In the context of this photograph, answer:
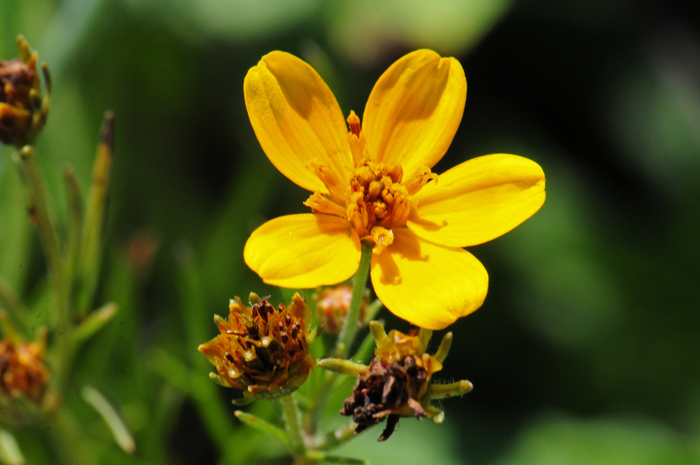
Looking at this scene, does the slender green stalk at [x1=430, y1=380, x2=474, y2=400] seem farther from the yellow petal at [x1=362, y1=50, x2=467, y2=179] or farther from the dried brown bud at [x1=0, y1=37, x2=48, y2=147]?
the dried brown bud at [x1=0, y1=37, x2=48, y2=147]

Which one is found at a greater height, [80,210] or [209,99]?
[80,210]

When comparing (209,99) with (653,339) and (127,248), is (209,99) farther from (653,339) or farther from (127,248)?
(653,339)

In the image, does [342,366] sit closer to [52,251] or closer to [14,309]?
[52,251]

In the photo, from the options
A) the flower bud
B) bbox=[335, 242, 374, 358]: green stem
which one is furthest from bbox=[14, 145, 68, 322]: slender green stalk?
bbox=[335, 242, 374, 358]: green stem

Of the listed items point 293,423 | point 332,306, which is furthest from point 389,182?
point 293,423

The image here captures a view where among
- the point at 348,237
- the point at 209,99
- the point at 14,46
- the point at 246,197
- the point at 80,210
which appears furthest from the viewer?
the point at 209,99

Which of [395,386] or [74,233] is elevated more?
[395,386]

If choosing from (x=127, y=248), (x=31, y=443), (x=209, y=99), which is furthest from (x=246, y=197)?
(x=31, y=443)

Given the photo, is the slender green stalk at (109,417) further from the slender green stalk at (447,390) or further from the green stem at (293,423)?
the slender green stalk at (447,390)
